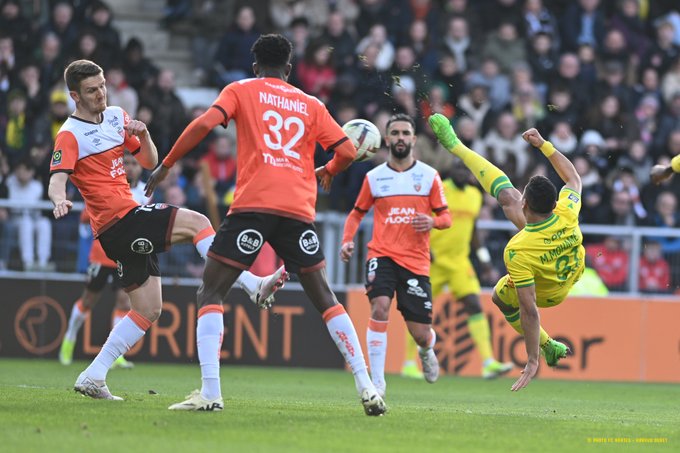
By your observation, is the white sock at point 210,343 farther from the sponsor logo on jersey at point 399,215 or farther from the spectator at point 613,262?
the spectator at point 613,262

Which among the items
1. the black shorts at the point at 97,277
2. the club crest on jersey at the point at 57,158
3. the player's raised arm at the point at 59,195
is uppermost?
the club crest on jersey at the point at 57,158

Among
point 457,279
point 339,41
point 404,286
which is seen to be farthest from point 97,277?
point 339,41

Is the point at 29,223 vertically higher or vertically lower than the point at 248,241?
higher

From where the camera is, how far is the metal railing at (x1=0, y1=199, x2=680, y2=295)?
17719mm

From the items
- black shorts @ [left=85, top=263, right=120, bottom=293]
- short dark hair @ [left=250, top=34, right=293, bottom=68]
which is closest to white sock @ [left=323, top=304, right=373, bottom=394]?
short dark hair @ [left=250, top=34, right=293, bottom=68]

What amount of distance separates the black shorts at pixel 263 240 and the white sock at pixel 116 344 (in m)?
1.60

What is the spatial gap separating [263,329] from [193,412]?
29.1 ft

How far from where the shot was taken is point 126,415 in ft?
29.9

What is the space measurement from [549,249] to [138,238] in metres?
3.41

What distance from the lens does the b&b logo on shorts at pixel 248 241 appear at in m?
9.21

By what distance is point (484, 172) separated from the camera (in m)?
11.8

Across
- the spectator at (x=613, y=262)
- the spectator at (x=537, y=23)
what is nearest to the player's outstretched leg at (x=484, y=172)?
the spectator at (x=613, y=262)

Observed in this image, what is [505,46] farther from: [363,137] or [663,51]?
[363,137]

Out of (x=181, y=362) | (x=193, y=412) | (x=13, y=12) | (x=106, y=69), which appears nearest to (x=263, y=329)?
(x=181, y=362)
